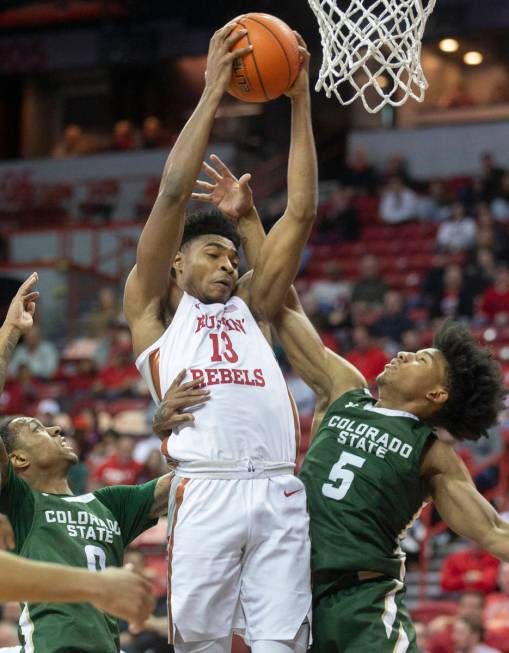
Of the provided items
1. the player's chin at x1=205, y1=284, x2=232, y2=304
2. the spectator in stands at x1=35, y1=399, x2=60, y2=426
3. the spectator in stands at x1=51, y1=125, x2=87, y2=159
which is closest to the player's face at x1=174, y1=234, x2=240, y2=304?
the player's chin at x1=205, y1=284, x2=232, y2=304

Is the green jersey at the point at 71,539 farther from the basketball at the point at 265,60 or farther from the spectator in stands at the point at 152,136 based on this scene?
the spectator in stands at the point at 152,136

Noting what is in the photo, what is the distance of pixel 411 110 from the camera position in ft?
66.1

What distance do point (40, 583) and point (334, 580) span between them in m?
1.61

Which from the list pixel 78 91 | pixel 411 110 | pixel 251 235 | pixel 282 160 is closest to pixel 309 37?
pixel 282 160

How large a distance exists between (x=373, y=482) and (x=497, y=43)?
650 inches

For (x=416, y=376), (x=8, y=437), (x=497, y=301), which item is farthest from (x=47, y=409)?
(x=416, y=376)

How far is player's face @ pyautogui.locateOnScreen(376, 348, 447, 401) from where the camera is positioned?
15.1 feet

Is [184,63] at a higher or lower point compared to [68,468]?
higher

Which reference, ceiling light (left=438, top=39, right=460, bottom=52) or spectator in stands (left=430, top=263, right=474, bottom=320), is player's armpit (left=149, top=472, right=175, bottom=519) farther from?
ceiling light (left=438, top=39, right=460, bottom=52)

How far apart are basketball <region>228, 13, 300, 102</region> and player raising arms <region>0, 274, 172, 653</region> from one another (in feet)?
3.55

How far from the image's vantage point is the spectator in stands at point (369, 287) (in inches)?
534

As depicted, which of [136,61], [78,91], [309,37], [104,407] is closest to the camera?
[104,407]

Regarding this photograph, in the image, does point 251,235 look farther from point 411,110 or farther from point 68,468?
point 411,110

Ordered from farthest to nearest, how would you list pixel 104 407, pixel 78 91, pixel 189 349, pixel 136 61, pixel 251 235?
pixel 78 91 < pixel 136 61 < pixel 104 407 < pixel 251 235 < pixel 189 349
